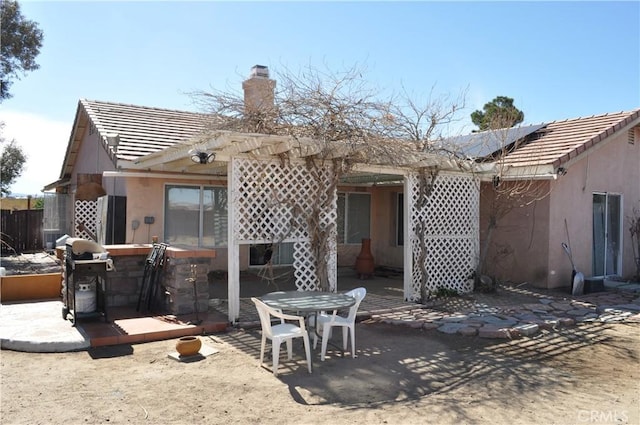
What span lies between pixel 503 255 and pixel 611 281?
3.13 metres

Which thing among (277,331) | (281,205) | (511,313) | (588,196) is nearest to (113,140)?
(281,205)

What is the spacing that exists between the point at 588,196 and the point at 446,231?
4405 millimetres

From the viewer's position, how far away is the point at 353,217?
1452cm

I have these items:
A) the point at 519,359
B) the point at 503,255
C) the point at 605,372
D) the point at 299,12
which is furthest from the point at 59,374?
the point at 503,255

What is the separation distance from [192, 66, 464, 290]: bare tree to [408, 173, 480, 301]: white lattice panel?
175cm

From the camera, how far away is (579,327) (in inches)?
305

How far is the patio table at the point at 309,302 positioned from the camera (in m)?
5.57

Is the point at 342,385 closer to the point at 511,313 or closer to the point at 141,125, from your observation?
the point at 511,313

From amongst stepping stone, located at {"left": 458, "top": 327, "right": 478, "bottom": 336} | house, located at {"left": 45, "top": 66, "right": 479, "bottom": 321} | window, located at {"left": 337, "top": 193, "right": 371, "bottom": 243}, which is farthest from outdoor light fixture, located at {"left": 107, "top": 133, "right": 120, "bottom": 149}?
stepping stone, located at {"left": 458, "top": 327, "right": 478, "bottom": 336}

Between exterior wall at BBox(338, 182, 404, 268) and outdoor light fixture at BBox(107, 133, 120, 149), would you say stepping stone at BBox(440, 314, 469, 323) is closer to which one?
exterior wall at BBox(338, 182, 404, 268)

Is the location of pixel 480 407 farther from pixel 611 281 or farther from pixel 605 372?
pixel 611 281

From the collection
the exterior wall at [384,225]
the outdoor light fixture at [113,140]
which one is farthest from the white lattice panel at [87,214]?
the exterior wall at [384,225]

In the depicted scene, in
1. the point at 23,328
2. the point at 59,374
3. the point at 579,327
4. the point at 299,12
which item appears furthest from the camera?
Result: the point at 299,12

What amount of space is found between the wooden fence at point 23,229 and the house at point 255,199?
20.0 ft
